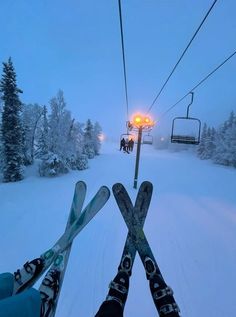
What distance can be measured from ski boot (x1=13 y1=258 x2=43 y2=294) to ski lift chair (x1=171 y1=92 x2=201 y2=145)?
6.42m

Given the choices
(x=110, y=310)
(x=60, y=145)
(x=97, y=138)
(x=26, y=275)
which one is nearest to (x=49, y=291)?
(x=26, y=275)

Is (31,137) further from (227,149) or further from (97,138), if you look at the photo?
(227,149)

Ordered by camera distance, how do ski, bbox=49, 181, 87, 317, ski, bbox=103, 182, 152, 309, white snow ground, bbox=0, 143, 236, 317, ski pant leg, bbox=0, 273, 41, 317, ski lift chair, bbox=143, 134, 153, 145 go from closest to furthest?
ski pant leg, bbox=0, 273, 41, 317, ski, bbox=103, 182, 152, 309, ski, bbox=49, 181, 87, 317, white snow ground, bbox=0, 143, 236, 317, ski lift chair, bbox=143, 134, 153, 145

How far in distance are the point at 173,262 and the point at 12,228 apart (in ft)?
20.3

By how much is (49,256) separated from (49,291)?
518mm

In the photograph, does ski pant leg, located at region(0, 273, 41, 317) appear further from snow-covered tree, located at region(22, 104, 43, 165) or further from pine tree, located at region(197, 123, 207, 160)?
pine tree, located at region(197, 123, 207, 160)

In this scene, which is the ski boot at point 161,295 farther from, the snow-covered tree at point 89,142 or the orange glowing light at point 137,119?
the snow-covered tree at point 89,142

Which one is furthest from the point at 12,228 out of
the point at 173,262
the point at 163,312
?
the point at 163,312

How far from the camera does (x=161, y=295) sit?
257 cm

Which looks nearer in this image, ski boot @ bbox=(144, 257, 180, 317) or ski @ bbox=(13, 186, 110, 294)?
ski boot @ bbox=(144, 257, 180, 317)

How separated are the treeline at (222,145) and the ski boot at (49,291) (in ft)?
103

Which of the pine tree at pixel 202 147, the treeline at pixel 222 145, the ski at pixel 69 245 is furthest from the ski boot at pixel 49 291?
the pine tree at pixel 202 147

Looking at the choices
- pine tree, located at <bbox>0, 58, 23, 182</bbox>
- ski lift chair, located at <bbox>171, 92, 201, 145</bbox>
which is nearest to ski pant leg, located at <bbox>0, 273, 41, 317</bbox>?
ski lift chair, located at <bbox>171, 92, 201, 145</bbox>

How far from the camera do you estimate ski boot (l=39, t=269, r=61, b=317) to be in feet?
8.34
